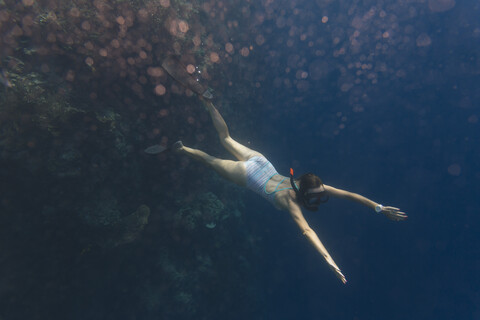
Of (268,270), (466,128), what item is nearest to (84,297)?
(268,270)

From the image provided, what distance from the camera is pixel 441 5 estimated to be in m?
14.3

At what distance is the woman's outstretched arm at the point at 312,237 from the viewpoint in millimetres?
2223

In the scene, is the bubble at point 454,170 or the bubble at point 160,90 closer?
the bubble at point 160,90

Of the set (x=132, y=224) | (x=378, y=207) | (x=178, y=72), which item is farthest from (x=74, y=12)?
(x=378, y=207)

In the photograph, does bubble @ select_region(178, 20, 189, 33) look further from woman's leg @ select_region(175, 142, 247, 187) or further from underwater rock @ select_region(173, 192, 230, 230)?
underwater rock @ select_region(173, 192, 230, 230)

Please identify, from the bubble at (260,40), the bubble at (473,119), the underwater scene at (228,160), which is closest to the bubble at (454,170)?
the underwater scene at (228,160)

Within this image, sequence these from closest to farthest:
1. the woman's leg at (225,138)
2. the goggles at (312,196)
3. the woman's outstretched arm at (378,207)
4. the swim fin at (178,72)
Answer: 1. the goggles at (312,196)
2. the woman's outstretched arm at (378,207)
3. the swim fin at (178,72)
4. the woman's leg at (225,138)

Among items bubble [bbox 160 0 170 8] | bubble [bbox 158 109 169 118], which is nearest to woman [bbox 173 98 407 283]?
bubble [bbox 158 109 169 118]

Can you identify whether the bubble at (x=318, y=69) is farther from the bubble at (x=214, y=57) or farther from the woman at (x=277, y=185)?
the woman at (x=277, y=185)

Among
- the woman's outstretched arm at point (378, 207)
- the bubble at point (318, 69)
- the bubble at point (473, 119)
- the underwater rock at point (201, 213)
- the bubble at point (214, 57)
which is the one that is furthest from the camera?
the bubble at point (473, 119)

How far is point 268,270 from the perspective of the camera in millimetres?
13148

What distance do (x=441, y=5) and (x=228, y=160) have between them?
68.7ft

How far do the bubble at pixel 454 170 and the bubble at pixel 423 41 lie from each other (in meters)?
9.43

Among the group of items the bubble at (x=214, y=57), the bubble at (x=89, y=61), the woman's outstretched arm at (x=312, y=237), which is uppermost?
the bubble at (x=214, y=57)
